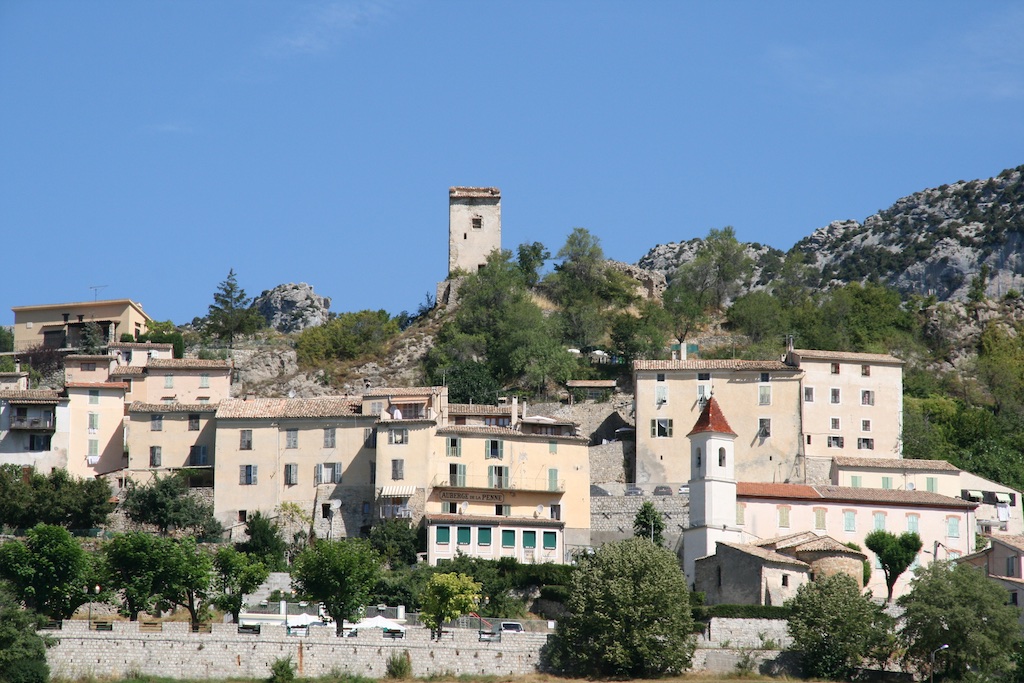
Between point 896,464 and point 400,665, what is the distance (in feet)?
109

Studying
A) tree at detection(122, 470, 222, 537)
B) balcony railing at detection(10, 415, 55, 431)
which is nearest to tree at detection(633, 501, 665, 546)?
tree at detection(122, 470, 222, 537)

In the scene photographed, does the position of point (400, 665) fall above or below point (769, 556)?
below

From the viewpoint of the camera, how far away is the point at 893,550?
71.2m

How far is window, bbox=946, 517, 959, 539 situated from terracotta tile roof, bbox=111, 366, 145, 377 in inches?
1766

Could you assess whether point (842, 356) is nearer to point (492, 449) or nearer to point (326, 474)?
point (492, 449)

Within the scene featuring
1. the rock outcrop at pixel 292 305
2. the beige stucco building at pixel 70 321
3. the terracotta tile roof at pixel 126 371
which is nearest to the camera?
the terracotta tile roof at pixel 126 371

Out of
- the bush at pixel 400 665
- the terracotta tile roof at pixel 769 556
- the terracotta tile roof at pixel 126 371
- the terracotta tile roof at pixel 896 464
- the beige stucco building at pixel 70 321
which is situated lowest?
the bush at pixel 400 665

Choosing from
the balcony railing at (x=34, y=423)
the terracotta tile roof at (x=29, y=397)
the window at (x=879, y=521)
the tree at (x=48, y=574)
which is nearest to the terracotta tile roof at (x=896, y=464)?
the window at (x=879, y=521)

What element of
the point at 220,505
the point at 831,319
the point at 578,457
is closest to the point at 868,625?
the point at 578,457

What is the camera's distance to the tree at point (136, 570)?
2462 inches

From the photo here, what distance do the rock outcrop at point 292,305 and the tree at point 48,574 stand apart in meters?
89.2

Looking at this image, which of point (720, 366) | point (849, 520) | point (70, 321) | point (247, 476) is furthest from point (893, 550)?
point (70, 321)

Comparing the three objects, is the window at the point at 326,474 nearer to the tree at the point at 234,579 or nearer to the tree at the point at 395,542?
the tree at the point at 395,542

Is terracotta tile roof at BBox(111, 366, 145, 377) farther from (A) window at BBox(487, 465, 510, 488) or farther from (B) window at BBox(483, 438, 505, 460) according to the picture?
(A) window at BBox(487, 465, 510, 488)
